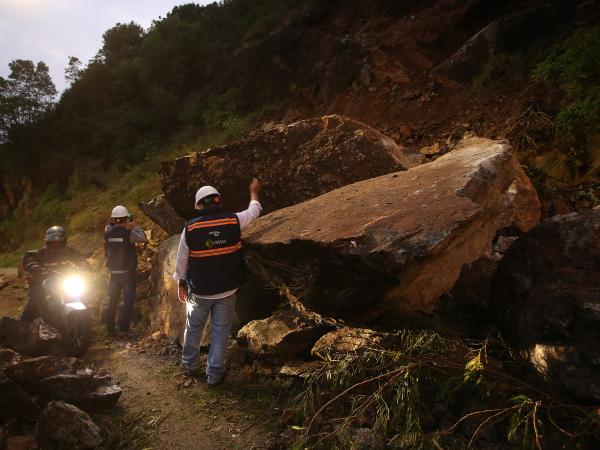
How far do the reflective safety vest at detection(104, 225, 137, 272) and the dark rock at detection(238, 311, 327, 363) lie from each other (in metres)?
3.10

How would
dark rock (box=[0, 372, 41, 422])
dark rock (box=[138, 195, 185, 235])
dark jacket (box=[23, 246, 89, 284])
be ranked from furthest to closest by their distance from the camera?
dark rock (box=[138, 195, 185, 235]), dark jacket (box=[23, 246, 89, 284]), dark rock (box=[0, 372, 41, 422])

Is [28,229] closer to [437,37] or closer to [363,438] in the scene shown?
[437,37]

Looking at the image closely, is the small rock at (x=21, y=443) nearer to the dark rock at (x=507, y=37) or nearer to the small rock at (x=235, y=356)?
the small rock at (x=235, y=356)

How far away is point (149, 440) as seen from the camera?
3227 mm

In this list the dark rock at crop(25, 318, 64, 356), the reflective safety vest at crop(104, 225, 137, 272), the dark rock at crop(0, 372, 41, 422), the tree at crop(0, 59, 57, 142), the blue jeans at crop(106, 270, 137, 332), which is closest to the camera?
the dark rock at crop(0, 372, 41, 422)

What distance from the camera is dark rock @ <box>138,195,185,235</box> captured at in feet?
24.9

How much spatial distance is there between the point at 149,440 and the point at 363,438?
1.81m

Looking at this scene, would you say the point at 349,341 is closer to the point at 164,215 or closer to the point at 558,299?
the point at 558,299

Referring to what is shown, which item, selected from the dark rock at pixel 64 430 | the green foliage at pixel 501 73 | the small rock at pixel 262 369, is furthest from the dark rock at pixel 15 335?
the green foliage at pixel 501 73

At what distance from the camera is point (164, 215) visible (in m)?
7.73

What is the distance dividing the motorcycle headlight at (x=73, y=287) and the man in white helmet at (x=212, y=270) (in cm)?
185

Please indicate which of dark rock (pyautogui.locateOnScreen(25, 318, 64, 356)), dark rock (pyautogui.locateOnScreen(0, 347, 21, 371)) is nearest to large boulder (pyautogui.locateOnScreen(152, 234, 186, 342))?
dark rock (pyautogui.locateOnScreen(25, 318, 64, 356))

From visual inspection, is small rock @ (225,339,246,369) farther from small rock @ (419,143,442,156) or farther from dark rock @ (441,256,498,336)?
small rock @ (419,143,442,156)

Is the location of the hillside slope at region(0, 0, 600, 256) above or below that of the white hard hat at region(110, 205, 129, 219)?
above
